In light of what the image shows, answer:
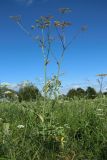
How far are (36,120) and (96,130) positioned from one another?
0.92 meters

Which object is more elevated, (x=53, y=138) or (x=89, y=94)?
(x=89, y=94)

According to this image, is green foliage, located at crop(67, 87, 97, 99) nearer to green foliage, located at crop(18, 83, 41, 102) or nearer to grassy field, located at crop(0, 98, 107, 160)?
green foliage, located at crop(18, 83, 41, 102)

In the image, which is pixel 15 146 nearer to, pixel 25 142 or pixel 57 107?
pixel 25 142

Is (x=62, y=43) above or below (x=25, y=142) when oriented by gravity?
above

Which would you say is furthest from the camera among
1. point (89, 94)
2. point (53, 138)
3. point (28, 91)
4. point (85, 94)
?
point (85, 94)

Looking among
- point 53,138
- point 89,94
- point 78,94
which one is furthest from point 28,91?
point 78,94

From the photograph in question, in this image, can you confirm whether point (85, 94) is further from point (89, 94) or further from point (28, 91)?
point (28, 91)

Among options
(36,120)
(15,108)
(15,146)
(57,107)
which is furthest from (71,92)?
(15,146)

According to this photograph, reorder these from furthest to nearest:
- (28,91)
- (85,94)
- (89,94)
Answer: (85,94) < (89,94) < (28,91)

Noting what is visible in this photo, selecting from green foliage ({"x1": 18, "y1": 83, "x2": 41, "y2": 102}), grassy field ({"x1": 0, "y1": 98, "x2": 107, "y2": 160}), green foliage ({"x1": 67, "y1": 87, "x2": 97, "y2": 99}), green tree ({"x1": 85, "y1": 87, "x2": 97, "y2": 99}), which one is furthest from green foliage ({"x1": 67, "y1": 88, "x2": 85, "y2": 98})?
grassy field ({"x1": 0, "y1": 98, "x2": 107, "y2": 160})

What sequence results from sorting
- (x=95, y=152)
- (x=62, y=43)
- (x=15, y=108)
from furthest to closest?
(x=15, y=108), (x=62, y=43), (x=95, y=152)

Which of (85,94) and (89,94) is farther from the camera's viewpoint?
(85,94)

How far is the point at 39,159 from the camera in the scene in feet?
20.0

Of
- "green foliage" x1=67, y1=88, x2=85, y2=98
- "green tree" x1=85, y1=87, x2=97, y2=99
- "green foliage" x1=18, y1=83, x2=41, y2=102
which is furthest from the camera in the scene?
"green foliage" x1=67, y1=88, x2=85, y2=98
